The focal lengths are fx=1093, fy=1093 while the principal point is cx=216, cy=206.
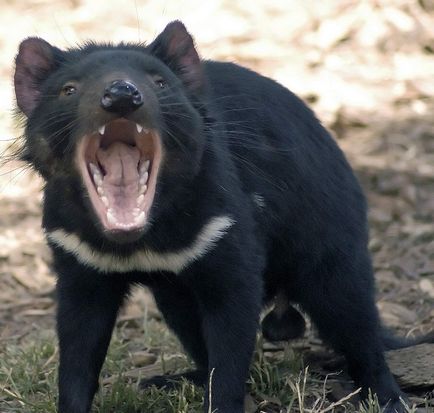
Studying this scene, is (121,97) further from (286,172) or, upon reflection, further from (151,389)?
(151,389)

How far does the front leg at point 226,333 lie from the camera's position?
360cm

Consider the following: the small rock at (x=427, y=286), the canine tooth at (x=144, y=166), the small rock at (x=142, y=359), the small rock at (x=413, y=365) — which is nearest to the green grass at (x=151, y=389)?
the small rock at (x=142, y=359)

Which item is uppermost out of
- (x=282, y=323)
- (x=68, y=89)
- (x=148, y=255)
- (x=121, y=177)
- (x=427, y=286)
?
(x=68, y=89)

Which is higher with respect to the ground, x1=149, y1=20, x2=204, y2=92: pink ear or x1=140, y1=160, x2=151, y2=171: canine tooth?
x1=149, y1=20, x2=204, y2=92: pink ear

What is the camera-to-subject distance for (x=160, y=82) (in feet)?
11.6

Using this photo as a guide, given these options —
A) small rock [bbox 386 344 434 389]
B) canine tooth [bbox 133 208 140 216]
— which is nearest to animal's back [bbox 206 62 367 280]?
small rock [bbox 386 344 434 389]

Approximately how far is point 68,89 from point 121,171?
31 centimetres

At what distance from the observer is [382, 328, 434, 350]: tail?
4539 mm

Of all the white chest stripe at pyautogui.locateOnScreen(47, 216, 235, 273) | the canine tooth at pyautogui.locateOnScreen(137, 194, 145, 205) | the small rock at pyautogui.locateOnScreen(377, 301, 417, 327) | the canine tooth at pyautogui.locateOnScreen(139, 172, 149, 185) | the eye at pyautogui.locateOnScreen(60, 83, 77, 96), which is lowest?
the small rock at pyautogui.locateOnScreen(377, 301, 417, 327)

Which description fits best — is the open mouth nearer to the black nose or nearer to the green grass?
the black nose

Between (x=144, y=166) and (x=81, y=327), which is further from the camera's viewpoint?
(x=81, y=327)

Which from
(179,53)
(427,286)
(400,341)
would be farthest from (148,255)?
(427,286)

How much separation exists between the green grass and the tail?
1.26 feet

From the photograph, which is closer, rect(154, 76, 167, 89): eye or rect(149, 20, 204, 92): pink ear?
rect(154, 76, 167, 89): eye
